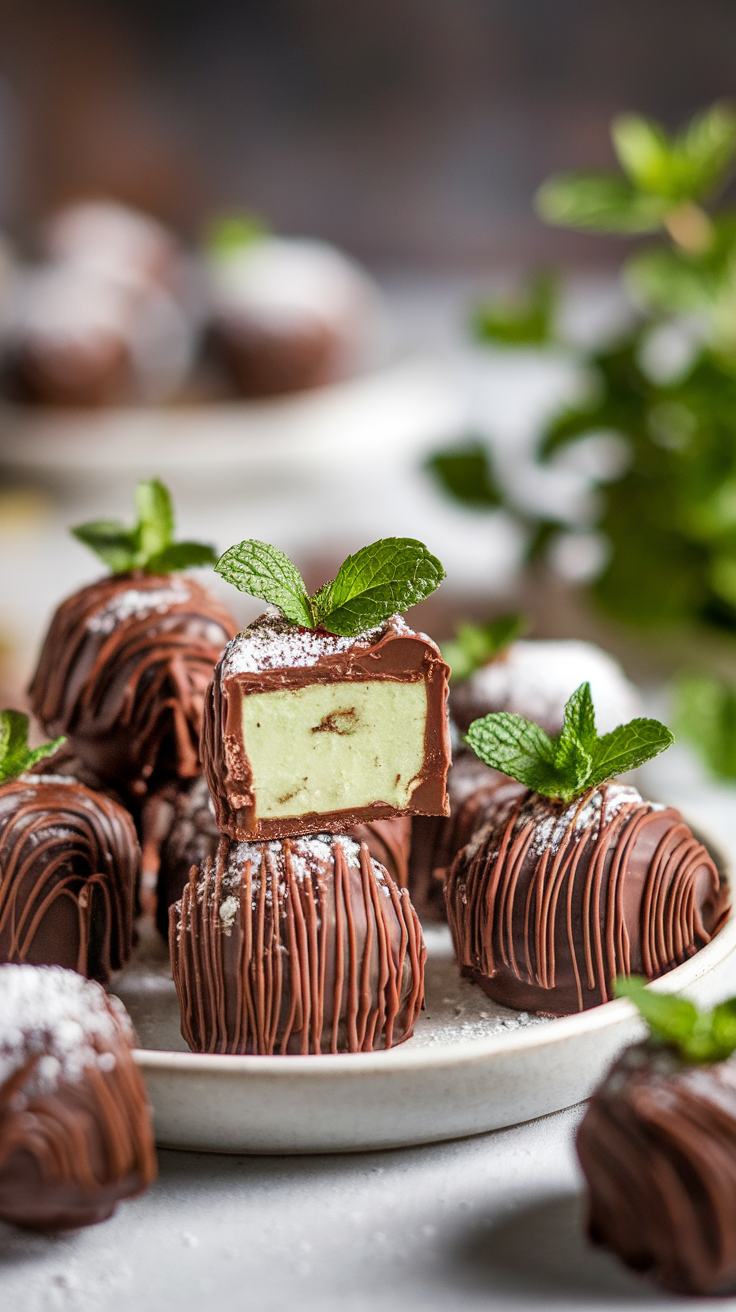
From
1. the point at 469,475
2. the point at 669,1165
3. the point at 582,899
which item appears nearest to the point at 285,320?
the point at 469,475

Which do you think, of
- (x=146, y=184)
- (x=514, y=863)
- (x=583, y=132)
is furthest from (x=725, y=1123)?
(x=146, y=184)

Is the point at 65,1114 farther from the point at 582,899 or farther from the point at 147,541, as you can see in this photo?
the point at 147,541

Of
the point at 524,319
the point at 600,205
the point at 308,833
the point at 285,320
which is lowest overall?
the point at 308,833

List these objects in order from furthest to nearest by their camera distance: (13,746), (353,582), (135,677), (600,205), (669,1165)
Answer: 1. (600,205)
2. (135,677)
3. (13,746)
4. (353,582)
5. (669,1165)

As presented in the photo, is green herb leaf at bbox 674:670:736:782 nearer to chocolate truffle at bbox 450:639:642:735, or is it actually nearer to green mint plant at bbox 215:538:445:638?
chocolate truffle at bbox 450:639:642:735

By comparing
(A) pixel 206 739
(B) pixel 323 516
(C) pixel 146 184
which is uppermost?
(C) pixel 146 184

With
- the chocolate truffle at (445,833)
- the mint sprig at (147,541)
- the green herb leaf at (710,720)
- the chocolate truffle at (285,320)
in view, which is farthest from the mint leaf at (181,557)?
the chocolate truffle at (285,320)

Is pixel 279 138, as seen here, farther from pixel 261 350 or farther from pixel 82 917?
pixel 82 917
